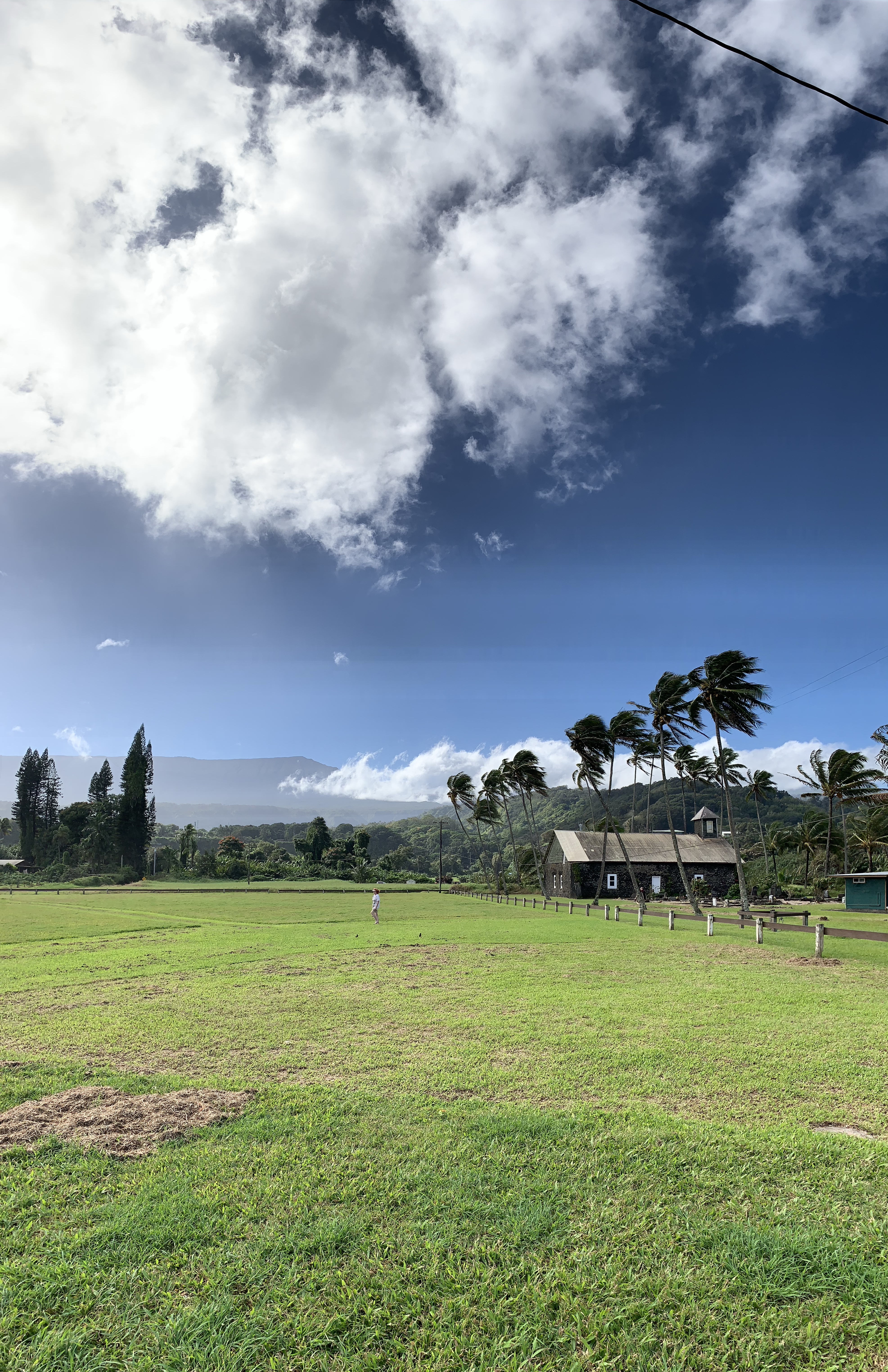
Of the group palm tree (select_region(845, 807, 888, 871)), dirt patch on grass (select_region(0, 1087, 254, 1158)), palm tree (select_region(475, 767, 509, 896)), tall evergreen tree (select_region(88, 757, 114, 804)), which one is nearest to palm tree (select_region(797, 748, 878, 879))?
palm tree (select_region(845, 807, 888, 871))

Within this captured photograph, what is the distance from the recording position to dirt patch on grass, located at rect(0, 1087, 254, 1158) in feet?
21.1

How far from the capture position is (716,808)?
111562 millimetres

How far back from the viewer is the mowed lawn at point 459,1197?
4.00 m

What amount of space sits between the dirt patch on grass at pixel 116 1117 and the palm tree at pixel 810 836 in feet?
256

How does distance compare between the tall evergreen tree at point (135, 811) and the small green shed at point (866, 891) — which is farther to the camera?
the tall evergreen tree at point (135, 811)

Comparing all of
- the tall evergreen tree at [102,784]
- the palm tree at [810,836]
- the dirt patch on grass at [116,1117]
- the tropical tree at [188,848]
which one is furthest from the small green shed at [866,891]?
the tall evergreen tree at [102,784]

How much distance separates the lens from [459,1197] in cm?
536

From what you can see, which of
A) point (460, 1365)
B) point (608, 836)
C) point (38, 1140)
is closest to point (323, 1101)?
point (38, 1140)

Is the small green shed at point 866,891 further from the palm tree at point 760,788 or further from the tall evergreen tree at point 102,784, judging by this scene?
the tall evergreen tree at point 102,784

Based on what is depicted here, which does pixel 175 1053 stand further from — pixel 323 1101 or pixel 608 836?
pixel 608 836

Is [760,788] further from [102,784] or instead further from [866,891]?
[102,784]

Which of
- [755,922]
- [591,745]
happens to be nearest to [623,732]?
[591,745]

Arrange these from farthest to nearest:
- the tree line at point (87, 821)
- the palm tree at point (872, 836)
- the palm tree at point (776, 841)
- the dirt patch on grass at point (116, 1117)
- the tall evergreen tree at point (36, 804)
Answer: the tall evergreen tree at point (36, 804)
the tree line at point (87, 821)
the palm tree at point (776, 841)
the palm tree at point (872, 836)
the dirt patch on grass at point (116, 1117)

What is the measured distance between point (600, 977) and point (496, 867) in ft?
303
